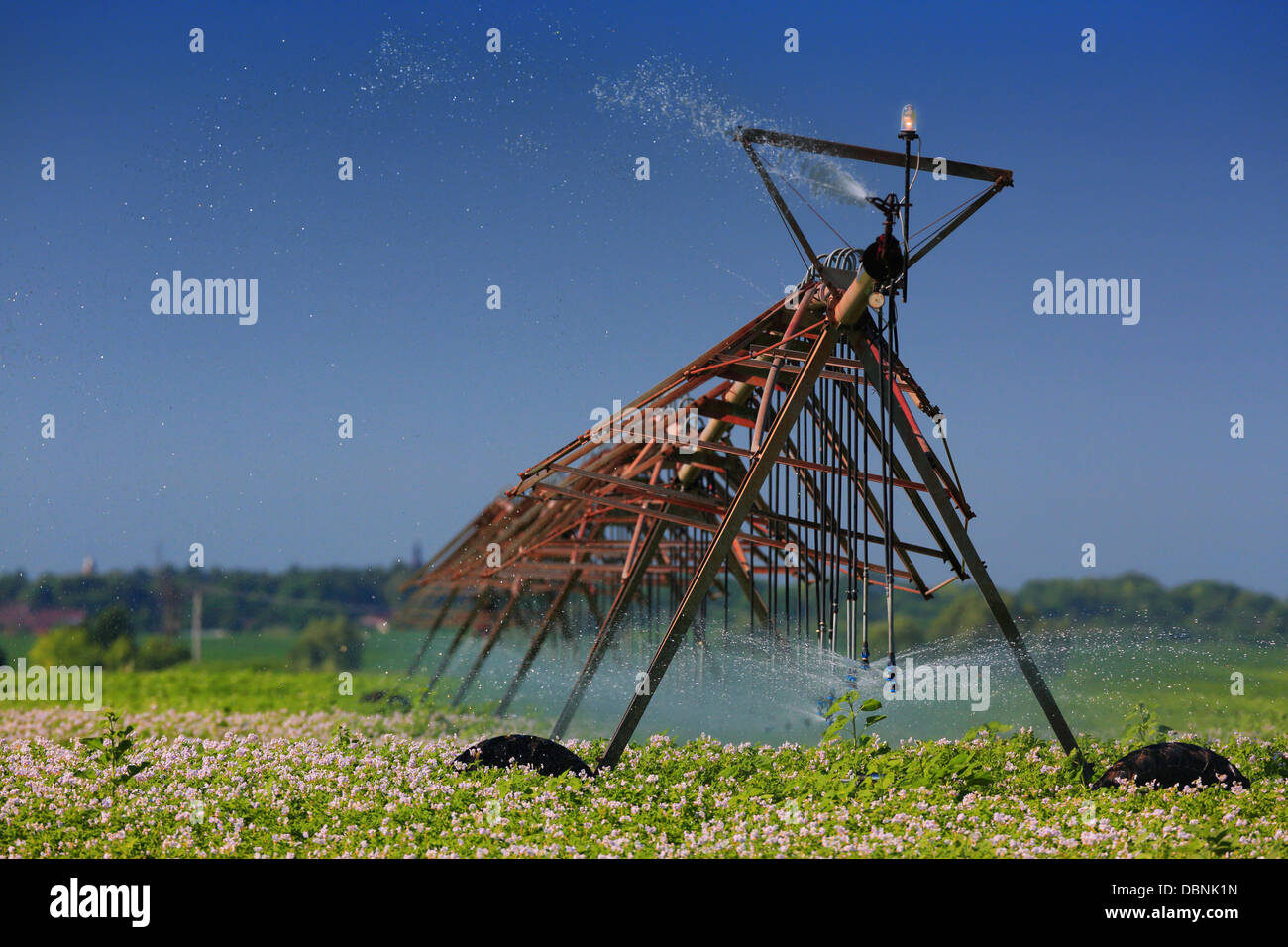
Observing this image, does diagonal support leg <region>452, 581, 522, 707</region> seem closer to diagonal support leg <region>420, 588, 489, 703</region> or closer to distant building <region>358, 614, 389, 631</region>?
diagonal support leg <region>420, 588, 489, 703</region>

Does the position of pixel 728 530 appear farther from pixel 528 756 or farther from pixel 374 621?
pixel 374 621

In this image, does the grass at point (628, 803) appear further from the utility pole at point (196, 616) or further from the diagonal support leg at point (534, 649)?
the utility pole at point (196, 616)

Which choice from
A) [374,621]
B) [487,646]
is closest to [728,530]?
[487,646]

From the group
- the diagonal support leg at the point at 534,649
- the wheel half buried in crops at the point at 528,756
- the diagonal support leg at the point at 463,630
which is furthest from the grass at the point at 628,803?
the diagonal support leg at the point at 463,630

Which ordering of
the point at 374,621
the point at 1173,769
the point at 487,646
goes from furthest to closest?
the point at 374,621, the point at 487,646, the point at 1173,769

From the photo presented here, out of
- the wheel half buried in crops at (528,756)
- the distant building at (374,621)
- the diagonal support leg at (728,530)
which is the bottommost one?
the wheel half buried in crops at (528,756)

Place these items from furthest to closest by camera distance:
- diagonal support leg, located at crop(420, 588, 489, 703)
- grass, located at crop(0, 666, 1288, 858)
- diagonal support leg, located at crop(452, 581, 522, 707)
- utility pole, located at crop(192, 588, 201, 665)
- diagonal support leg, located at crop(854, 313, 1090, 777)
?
1. diagonal support leg, located at crop(420, 588, 489, 703)
2. utility pole, located at crop(192, 588, 201, 665)
3. diagonal support leg, located at crop(452, 581, 522, 707)
4. diagonal support leg, located at crop(854, 313, 1090, 777)
5. grass, located at crop(0, 666, 1288, 858)

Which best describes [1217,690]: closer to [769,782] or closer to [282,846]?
[769,782]

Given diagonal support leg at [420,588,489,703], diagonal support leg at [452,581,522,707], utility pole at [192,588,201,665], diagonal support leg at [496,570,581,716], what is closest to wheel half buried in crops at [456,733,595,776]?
diagonal support leg at [496,570,581,716]

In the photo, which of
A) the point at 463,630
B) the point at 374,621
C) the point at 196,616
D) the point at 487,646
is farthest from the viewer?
→ the point at 463,630

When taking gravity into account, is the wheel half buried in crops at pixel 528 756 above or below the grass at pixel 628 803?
above

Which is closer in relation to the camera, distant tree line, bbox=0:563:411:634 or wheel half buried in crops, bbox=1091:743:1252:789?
wheel half buried in crops, bbox=1091:743:1252:789
